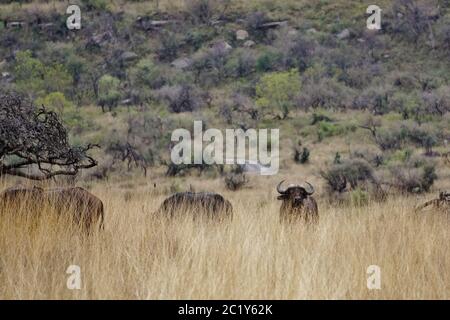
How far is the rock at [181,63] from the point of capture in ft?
144

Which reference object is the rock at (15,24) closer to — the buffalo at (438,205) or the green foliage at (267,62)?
the green foliage at (267,62)

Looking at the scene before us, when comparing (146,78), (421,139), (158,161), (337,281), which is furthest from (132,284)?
(146,78)

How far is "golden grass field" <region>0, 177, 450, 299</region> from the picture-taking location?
4.71m

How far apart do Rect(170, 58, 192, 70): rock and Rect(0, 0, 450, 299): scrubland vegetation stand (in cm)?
24

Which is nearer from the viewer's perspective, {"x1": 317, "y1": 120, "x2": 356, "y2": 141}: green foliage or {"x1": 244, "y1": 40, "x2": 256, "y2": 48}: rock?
{"x1": 317, "y1": 120, "x2": 356, "y2": 141}: green foliage

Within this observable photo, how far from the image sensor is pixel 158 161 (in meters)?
25.5

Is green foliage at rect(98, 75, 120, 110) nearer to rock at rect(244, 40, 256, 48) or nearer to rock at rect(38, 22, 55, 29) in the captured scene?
rock at rect(244, 40, 256, 48)

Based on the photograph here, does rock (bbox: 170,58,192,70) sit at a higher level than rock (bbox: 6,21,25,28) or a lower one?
lower

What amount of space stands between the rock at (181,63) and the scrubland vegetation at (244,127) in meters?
0.24

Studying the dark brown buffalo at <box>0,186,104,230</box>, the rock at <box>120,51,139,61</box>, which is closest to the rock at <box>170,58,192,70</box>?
the rock at <box>120,51,139,61</box>

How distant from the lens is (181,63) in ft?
146

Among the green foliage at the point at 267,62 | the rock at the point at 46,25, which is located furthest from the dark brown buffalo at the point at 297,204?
the rock at the point at 46,25

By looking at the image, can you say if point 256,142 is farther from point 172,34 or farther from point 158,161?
point 172,34

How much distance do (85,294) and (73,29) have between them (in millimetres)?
46281
